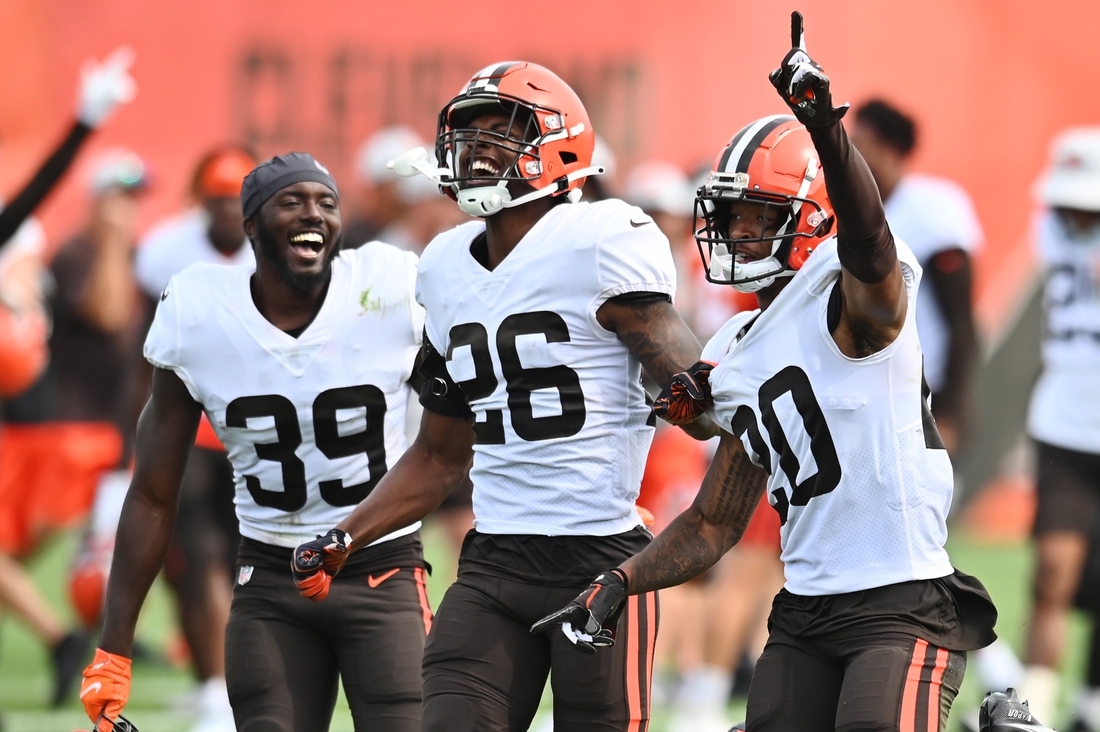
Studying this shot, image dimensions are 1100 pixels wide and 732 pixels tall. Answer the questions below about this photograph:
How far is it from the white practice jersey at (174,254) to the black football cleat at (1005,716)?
13.0ft

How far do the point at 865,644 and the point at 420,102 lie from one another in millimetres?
10277

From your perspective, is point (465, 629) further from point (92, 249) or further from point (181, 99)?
point (181, 99)

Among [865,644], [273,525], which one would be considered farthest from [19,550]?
[865,644]

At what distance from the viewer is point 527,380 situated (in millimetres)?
3701

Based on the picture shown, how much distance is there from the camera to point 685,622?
22.7 feet

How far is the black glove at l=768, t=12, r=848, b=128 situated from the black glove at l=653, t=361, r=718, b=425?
696mm

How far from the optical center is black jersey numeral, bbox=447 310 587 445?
368cm

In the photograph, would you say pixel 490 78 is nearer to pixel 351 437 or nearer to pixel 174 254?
pixel 351 437

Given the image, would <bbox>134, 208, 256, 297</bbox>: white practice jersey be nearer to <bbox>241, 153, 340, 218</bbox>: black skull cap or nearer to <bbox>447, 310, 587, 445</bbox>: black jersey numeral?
<bbox>241, 153, 340, 218</bbox>: black skull cap

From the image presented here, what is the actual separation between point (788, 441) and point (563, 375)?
56 cm

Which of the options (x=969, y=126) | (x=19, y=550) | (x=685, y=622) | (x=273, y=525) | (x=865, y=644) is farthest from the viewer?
(x=969, y=126)

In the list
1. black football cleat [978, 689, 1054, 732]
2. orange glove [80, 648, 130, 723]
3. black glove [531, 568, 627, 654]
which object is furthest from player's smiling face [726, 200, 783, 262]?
orange glove [80, 648, 130, 723]

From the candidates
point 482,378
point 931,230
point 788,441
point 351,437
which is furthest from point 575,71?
point 788,441

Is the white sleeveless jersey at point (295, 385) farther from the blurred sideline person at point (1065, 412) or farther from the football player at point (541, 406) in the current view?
the blurred sideline person at point (1065, 412)
